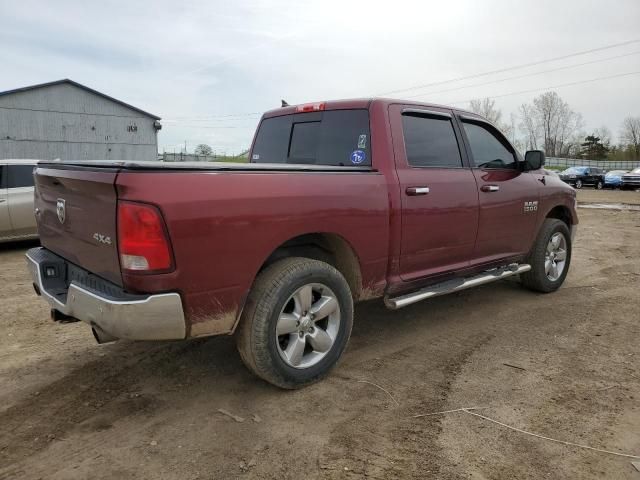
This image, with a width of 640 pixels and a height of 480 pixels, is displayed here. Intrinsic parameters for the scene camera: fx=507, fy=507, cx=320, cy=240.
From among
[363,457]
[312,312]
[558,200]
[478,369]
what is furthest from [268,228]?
[558,200]

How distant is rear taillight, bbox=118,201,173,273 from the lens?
253 cm

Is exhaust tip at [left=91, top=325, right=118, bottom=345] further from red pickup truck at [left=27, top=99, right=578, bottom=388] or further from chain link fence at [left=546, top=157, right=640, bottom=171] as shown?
chain link fence at [left=546, top=157, right=640, bottom=171]

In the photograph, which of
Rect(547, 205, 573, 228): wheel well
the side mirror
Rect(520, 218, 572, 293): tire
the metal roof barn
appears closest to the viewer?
the side mirror

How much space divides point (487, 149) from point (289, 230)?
2.63 m

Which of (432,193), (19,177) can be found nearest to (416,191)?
(432,193)

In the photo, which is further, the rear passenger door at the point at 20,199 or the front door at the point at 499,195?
the rear passenger door at the point at 20,199

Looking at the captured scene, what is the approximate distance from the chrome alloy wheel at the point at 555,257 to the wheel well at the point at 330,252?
291cm

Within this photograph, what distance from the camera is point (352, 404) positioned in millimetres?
3113

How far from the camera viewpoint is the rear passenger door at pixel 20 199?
812cm

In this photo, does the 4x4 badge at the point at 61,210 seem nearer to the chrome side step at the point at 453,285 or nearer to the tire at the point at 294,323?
the tire at the point at 294,323

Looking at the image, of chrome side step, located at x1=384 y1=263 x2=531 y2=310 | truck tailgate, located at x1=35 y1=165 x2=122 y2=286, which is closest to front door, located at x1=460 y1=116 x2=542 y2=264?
chrome side step, located at x1=384 y1=263 x2=531 y2=310

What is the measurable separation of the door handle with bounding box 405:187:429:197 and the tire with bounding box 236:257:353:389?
2.88 ft

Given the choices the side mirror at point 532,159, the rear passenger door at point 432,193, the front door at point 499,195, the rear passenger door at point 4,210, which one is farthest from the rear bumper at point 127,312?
the rear passenger door at point 4,210

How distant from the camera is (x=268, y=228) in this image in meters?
2.96
